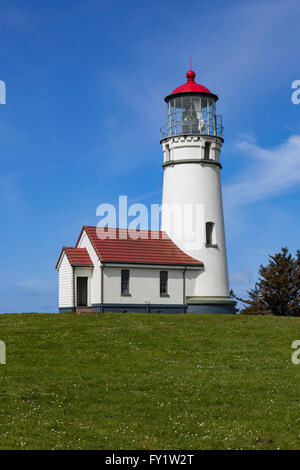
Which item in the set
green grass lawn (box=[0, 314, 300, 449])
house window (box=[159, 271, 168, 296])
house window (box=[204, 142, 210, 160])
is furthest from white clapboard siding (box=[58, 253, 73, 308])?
house window (box=[204, 142, 210, 160])

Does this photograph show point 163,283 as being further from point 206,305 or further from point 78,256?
point 78,256

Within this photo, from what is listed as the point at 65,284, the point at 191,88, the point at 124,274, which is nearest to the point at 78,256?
the point at 65,284

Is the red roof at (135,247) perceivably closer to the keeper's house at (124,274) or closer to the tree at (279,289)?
the keeper's house at (124,274)

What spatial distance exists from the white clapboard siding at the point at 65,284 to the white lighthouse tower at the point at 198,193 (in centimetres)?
844

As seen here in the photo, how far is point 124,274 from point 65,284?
4929mm

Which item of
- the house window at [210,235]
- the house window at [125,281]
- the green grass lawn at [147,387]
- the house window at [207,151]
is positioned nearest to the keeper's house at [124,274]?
the house window at [125,281]

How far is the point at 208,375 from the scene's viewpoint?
21.6m

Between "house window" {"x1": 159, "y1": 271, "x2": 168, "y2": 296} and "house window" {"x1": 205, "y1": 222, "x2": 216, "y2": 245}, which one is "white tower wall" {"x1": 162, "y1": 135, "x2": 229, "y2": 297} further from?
"house window" {"x1": 159, "y1": 271, "x2": 168, "y2": 296}

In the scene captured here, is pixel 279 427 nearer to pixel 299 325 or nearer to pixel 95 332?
pixel 95 332

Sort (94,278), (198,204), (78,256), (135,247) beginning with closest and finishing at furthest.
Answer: (94,278), (78,256), (135,247), (198,204)

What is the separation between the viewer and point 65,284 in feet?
147

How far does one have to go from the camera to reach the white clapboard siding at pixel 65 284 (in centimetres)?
4372
